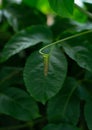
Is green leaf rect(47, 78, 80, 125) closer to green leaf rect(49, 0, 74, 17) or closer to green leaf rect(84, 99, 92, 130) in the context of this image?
green leaf rect(84, 99, 92, 130)

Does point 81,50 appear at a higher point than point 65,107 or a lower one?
higher

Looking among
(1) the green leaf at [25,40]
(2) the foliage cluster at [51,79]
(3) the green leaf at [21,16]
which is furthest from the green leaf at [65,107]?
(3) the green leaf at [21,16]

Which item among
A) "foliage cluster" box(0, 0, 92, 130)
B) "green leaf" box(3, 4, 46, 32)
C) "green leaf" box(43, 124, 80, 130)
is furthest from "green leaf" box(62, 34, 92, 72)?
"green leaf" box(3, 4, 46, 32)

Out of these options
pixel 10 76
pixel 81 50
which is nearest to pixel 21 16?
pixel 10 76

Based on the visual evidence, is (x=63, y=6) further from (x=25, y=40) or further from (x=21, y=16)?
(x=21, y=16)

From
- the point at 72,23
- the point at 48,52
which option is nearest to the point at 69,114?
the point at 48,52

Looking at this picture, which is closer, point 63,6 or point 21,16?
point 63,6
